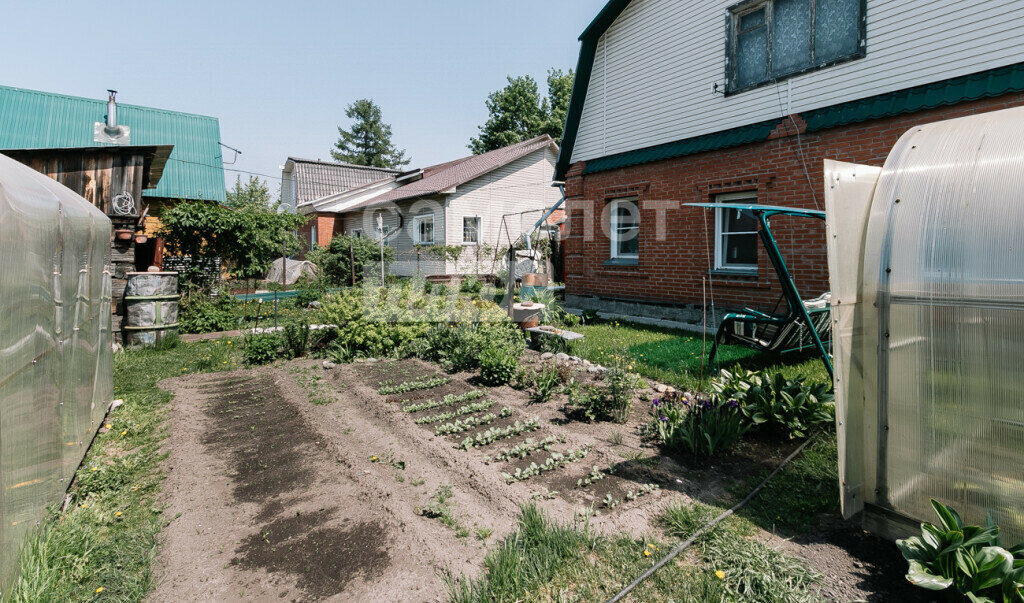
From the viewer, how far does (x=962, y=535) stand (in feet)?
6.84

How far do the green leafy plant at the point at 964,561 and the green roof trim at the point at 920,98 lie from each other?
6.21 meters

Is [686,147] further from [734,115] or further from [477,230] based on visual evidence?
[477,230]

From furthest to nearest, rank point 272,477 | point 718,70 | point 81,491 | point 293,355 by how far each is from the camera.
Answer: point 718,70
point 293,355
point 272,477
point 81,491

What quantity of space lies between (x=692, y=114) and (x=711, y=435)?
7.24m

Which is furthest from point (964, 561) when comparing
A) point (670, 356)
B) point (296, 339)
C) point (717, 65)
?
point (717, 65)

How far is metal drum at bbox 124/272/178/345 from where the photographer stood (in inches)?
320

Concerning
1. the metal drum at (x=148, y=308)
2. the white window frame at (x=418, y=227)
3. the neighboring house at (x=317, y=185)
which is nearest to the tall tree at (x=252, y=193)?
the neighboring house at (x=317, y=185)

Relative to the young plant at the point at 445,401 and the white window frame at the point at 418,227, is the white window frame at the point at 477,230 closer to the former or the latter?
the white window frame at the point at 418,227

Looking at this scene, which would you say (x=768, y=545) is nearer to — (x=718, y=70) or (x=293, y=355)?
(x=293, y=355)

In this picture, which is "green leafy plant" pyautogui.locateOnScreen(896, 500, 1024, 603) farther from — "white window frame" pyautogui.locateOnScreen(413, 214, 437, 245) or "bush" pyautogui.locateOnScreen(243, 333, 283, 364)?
"white window frame" pyautogui.locateOnScreen(413, 214, 437, 245)

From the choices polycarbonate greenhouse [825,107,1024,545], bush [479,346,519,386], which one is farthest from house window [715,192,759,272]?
polycarbonate greenhouse [825,107,1024,545]

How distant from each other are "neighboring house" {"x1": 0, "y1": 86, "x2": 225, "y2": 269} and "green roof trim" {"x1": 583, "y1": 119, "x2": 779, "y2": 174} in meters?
13.1

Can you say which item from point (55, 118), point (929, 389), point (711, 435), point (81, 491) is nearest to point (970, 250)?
point (929, 389)

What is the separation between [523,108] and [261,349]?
36.3 m
